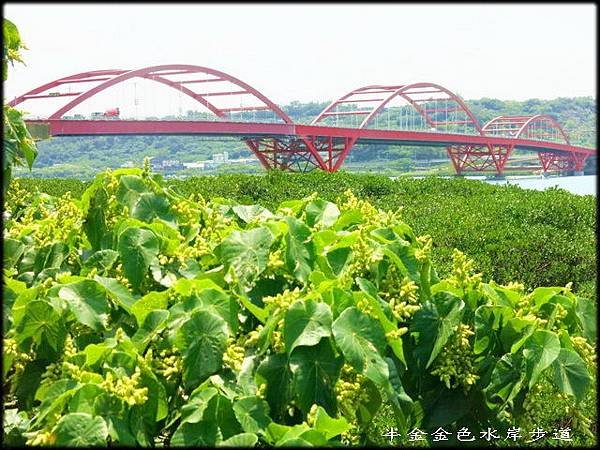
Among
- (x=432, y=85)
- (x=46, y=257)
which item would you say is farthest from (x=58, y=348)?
(x=432, y=85)

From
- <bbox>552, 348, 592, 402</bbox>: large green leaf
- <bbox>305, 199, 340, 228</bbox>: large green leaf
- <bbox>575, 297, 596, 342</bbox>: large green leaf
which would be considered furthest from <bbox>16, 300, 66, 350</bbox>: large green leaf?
<bbox>575, 297, 596, 342</bbox>: large green leaf

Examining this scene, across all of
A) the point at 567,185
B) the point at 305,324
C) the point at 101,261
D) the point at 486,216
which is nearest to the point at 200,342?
the point at 305,324

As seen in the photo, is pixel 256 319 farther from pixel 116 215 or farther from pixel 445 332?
pixel 116 215

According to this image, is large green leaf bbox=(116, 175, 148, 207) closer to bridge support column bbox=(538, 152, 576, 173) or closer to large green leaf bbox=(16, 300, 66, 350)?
large green leaf bbox=(16, 300, 66, 350)

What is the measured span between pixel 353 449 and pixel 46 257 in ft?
3.36

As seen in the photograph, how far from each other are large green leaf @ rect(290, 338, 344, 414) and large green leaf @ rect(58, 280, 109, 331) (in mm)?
496

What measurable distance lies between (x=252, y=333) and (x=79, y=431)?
427mm

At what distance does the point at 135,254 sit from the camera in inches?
76.4

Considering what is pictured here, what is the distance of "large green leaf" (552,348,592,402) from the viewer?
181cm

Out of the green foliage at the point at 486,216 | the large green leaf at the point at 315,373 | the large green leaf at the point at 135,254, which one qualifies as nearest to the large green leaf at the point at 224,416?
the large green leaf at the point at 315,373

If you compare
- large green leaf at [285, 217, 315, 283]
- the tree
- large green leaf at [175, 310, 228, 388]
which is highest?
the tree

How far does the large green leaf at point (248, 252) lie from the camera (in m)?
1.85

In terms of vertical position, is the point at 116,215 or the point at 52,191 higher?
the point at 116,215

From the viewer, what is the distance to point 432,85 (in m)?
43.9
